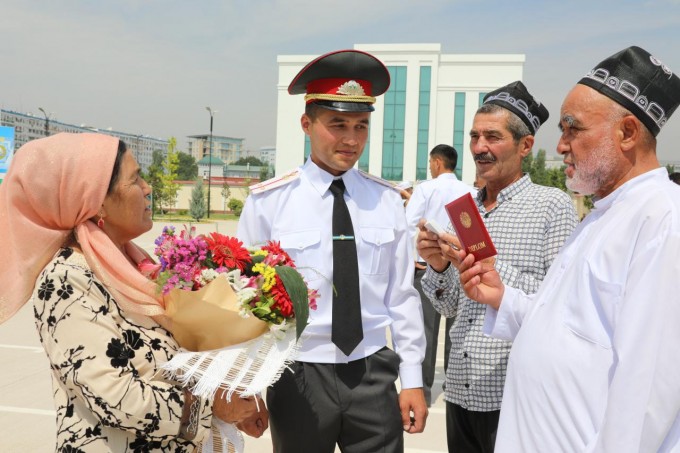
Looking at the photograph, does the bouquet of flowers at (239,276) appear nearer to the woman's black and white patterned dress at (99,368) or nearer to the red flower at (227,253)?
the red flower at (227,253)

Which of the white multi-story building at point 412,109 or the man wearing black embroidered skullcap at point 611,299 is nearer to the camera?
the man wearing black embroidered skullcap at point 611,299

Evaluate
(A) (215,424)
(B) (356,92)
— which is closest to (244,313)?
(A) (215,424)

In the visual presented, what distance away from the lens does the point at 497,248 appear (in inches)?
109

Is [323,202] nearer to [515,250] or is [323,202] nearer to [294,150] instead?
[515,250]

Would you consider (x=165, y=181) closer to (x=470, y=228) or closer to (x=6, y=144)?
(x=6, y=144)

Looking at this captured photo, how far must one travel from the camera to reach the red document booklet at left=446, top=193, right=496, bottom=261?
7.21 feet

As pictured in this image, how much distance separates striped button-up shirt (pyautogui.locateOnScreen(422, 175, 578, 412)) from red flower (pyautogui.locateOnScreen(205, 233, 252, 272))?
3.84 feet

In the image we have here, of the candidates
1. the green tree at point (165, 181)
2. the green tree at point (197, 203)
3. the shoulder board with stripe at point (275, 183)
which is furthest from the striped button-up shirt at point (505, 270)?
the green tree at point (165, 181)

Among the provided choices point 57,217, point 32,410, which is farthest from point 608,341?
point 32,410

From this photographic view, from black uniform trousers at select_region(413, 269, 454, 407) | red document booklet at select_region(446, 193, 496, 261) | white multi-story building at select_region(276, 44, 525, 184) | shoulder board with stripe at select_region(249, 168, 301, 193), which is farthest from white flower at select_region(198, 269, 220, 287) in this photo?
white multi-story building at select_region(276, 44, 525, 184)

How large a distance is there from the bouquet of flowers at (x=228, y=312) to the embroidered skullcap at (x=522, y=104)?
5.13 ft

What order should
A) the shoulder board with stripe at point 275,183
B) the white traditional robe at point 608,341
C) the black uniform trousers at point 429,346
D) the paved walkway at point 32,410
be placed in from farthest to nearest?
the black uniform trousers at point 429,346 → the paved walkway at point 32,410 → the shoulder board with stripe at point 275,183 → the white traditional robe at point 608,341

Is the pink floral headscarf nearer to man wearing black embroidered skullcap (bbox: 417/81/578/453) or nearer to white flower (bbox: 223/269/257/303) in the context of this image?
white flower (bbox: 223/269/257/303)

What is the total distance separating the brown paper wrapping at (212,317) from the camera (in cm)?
187
